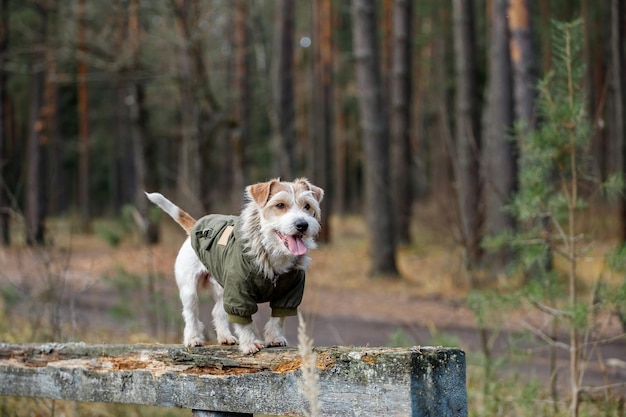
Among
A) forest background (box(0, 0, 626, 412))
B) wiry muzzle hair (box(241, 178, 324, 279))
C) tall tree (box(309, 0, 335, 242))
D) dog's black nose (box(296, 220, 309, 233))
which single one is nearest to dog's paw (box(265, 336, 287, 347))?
wiry muzzle hair (box(241, 178, 324, 279))

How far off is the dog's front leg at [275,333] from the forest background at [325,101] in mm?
2394

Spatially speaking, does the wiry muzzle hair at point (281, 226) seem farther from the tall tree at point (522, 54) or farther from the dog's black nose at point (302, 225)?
the tall tree at point (522, 54)

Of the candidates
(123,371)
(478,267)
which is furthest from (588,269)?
(123,371)

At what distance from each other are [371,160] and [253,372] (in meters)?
13.3

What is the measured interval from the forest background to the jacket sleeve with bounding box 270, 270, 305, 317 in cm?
245

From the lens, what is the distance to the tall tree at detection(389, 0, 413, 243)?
68.4 feet

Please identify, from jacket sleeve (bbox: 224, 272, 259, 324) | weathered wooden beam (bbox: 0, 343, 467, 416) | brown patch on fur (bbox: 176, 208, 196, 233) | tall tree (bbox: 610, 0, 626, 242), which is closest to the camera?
weathered wooden beam (bbox: 0, 343, 467, 416)

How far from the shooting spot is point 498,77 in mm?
15227

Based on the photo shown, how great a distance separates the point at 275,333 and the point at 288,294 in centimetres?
22

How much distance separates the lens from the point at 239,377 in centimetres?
362

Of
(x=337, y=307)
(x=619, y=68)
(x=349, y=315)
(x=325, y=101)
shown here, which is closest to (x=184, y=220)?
(x=349, y=315)

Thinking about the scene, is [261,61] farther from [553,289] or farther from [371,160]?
[553,289]

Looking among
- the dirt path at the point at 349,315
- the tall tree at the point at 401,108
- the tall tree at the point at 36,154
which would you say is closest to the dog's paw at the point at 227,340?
the dirt path at the point at 349,315

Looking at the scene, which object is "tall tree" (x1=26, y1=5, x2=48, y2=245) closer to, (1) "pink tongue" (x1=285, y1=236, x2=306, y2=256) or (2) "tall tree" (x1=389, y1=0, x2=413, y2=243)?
(2) "tall tree" (x1=389, y1=0, x2=413, y2=243)
